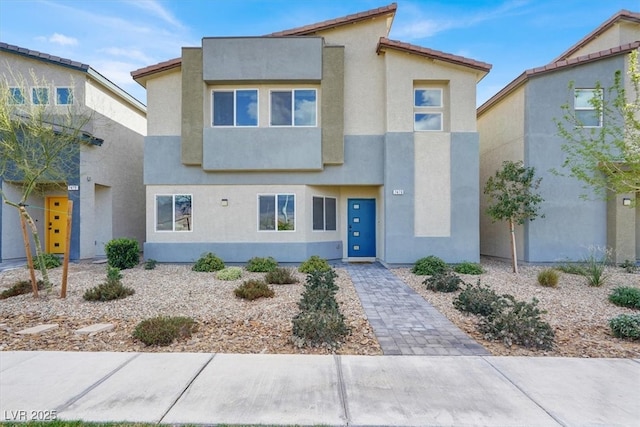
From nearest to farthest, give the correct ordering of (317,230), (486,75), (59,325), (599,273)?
1. (59,325)
2. (599,273)
3. (486,75)
4. (317,230)

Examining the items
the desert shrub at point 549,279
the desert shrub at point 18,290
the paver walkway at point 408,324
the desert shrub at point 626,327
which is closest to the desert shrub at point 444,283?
the paver walkway at point 408,324

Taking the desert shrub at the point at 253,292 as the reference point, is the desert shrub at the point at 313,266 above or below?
above

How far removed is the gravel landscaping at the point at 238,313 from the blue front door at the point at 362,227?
3148 mm

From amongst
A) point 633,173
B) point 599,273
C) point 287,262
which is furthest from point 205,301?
point 599,273

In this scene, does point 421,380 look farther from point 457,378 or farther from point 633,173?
point 633,173

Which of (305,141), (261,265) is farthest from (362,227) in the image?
(261,265)

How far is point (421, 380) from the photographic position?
3.80m

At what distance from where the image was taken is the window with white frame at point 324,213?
1241cm

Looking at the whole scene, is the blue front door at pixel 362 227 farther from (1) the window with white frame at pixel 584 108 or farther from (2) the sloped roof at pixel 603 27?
(2) the sloped roof at pixel 603 27

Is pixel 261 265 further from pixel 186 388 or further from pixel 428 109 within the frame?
pixel 428 109

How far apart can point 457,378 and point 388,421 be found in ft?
4.26

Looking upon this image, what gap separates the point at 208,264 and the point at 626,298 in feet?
37.2

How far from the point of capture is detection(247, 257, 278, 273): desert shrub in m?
10.8

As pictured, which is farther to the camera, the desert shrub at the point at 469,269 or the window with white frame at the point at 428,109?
the window with white frame at the point at 428,109
